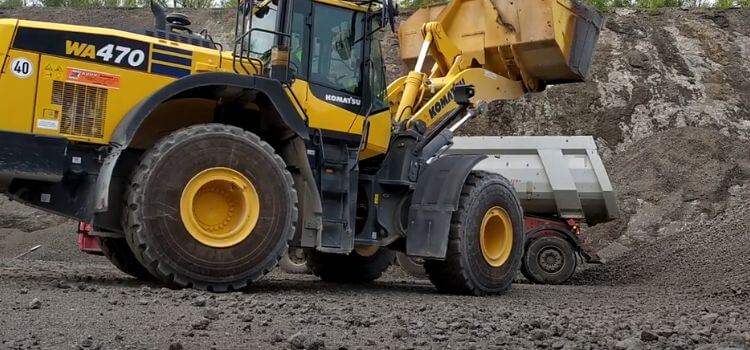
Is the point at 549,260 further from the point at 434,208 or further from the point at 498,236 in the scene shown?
the point at 434,208

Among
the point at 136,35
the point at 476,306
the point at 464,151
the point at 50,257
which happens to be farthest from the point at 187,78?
the point at 50,257

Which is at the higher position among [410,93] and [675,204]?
[410,93]

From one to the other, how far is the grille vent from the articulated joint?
3.40m

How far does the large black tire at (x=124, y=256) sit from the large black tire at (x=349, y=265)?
7.20 ft

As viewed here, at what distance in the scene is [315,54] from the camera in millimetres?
7812

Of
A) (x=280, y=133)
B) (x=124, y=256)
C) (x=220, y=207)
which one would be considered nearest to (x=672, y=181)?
(x=280, y=133)

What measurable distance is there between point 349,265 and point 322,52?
297 cm

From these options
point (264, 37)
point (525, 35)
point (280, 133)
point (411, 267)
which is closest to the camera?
point (280, 133)

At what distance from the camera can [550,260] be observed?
1259 centimetres

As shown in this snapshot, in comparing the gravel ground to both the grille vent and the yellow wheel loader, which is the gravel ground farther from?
the grille vent

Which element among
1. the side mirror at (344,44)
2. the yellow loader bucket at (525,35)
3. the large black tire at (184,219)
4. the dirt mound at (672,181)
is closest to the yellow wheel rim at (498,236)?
the yellow loader bucket at (525,35)

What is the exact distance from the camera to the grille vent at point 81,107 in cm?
667

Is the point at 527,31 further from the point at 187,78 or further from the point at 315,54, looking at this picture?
the point at 187,78

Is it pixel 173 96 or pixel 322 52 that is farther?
pixel 322 52
